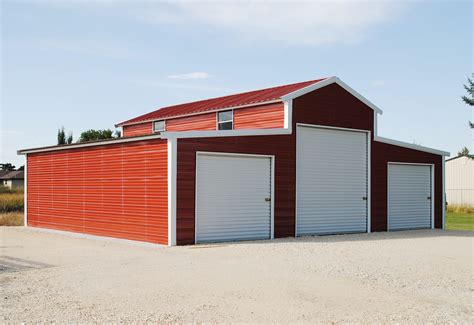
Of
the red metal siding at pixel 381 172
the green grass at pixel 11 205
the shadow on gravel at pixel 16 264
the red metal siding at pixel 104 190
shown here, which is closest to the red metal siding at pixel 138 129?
the red metal siding at pixel 104 190

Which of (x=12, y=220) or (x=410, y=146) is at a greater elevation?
(x=410, y=146)

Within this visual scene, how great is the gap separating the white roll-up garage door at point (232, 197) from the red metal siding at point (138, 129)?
1106 centimetres

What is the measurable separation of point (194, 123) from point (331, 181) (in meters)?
6.85

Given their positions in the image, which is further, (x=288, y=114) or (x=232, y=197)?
(x=288, y=114)

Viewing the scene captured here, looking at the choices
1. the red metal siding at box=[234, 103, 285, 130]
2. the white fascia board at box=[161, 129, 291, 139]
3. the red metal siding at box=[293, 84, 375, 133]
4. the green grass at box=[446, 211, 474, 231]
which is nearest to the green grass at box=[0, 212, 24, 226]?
the red metal siding at box=[234, 103, 285, 130]

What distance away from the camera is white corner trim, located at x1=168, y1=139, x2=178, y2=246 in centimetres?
1506

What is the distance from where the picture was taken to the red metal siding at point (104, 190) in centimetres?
1575

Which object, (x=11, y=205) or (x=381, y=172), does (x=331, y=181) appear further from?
(x=11, y=205)

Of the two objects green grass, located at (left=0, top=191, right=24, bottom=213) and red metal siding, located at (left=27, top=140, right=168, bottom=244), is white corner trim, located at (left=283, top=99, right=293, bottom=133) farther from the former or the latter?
green grass, located at (left=0, top=191, right=24, bottom=213)

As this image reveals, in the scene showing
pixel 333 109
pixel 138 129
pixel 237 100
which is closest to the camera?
pixel 333 109

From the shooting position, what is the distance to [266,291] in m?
8.97

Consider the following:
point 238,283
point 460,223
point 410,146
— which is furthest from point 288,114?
point 460,223

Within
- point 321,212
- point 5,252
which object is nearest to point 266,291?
point 5,252

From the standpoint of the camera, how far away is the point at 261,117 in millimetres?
19891
